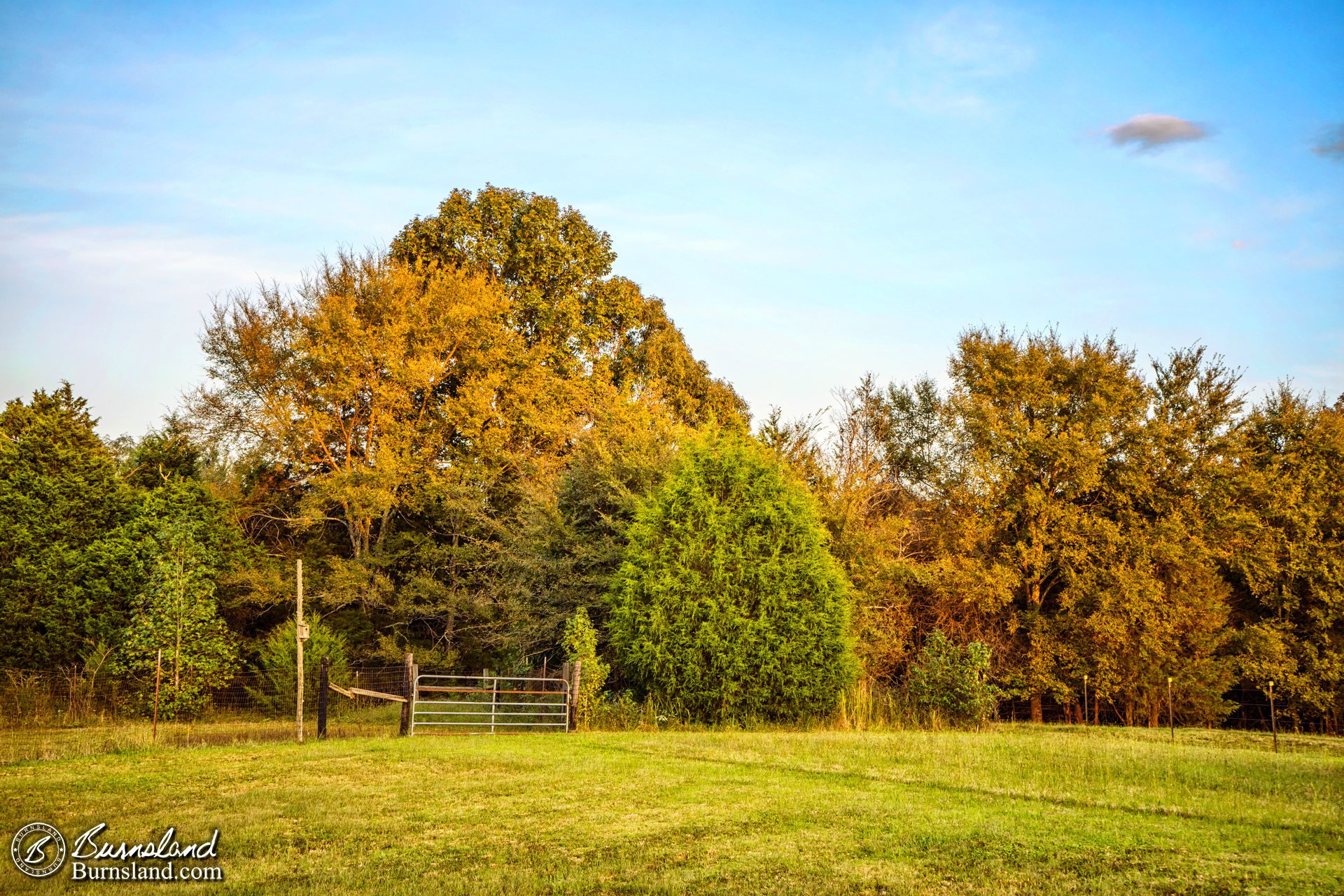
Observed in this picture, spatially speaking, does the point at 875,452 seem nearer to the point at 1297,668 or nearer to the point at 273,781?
the point at 1297,668

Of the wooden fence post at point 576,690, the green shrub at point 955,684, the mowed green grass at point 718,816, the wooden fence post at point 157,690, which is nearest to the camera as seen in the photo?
the mowed green grass at point 718,816

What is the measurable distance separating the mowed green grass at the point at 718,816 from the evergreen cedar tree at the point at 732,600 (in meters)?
3.96

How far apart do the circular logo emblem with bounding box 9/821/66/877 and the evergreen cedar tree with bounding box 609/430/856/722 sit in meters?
11.9

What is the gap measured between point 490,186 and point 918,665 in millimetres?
23568

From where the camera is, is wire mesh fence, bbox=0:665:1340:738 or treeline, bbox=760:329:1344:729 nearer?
wire mesh fence, bbox=0:665:1340:738

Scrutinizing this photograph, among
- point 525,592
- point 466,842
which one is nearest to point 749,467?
point 525,592

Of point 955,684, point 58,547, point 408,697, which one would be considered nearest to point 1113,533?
point 955,684

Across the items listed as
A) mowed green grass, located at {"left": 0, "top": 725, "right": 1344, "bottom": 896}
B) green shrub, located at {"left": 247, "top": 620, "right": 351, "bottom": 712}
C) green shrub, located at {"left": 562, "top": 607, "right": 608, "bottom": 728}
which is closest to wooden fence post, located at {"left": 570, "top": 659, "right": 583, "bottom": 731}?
green shrub, located at {"left": 562, "top": 607, "right": 608, "bottom": 728}

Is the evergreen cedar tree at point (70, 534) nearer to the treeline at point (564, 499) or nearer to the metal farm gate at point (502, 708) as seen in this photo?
the treeline at point (564, 499)

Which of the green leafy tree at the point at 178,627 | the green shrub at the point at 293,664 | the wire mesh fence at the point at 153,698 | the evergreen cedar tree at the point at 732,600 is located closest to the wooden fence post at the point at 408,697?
the wire mesh fence at the point at 153,698

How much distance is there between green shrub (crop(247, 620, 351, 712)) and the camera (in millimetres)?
23016

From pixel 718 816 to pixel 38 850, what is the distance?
5.37 meters

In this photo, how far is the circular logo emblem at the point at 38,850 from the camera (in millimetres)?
6438

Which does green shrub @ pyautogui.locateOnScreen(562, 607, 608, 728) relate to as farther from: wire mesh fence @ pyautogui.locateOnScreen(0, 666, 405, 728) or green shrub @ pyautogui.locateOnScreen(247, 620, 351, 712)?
green shrub @ pyautogui.locateOnScreen(247, 620, 351, 712)
